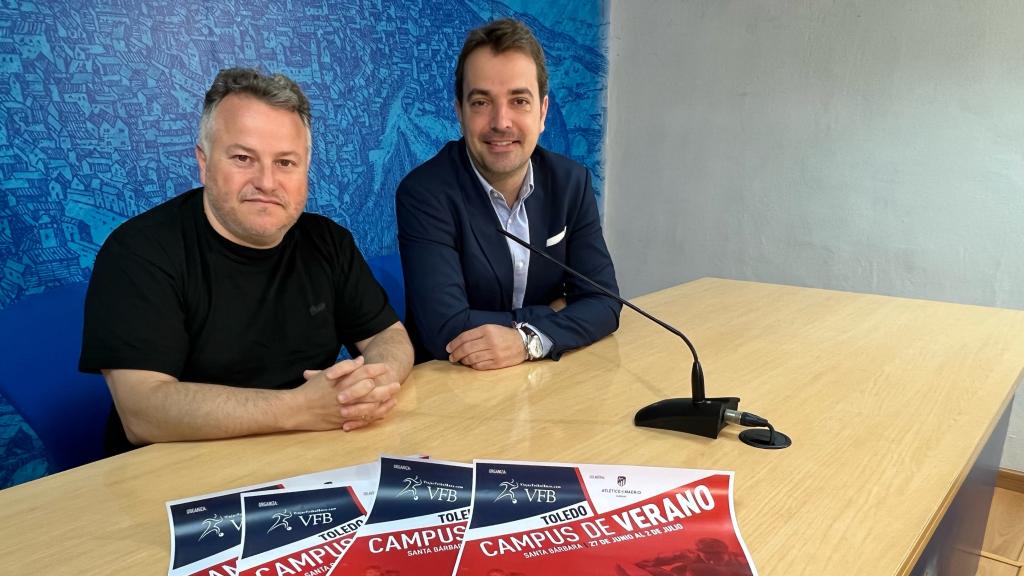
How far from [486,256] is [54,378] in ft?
3.17

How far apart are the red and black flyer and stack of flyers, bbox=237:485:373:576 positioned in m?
0.14

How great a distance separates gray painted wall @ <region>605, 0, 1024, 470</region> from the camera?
102 inches

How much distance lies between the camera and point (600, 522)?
0.83 meters

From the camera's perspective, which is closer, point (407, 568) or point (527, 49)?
point (407, 568)

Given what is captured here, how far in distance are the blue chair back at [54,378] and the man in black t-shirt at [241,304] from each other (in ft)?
0.21

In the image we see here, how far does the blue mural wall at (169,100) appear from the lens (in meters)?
1.76

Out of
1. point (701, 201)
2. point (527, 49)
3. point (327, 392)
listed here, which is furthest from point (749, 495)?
point (701, 201)

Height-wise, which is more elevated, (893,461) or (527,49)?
(527,49)

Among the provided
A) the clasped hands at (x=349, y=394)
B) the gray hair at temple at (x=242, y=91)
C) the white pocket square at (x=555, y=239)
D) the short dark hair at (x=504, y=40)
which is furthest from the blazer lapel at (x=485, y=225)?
the clasped hands at (x=349, y=394)

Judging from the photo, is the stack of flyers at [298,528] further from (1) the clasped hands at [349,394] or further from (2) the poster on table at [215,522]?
(1) the clasped hands at [349,394]

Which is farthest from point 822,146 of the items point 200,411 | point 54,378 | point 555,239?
point 54,378

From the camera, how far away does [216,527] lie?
0.79 meters

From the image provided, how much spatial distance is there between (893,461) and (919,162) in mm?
2125

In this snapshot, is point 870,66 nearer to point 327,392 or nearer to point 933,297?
point 933,297
